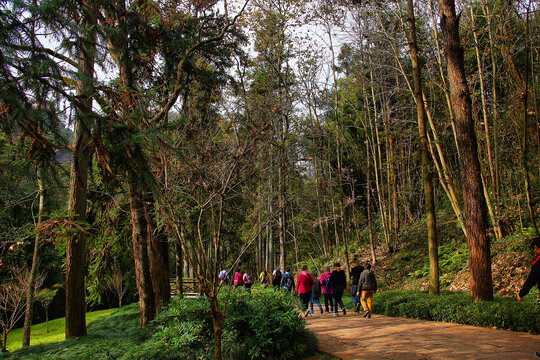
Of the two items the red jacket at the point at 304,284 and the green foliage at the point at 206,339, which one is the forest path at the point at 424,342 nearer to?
the green foliage at the point at 206,339

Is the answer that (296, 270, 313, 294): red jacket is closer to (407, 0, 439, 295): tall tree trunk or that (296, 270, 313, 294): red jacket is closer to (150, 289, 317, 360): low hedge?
(407, 0, 439, 295): tall tree trunk

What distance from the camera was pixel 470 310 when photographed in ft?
24.7

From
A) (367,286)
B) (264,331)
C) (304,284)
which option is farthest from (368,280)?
(264,331)

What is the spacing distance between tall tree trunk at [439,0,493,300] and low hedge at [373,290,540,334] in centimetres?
53

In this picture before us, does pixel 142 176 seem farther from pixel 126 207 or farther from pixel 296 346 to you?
pixel 126 207

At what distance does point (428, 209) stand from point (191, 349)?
24.5 feet

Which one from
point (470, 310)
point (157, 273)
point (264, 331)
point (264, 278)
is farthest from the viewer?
point (264, 278)

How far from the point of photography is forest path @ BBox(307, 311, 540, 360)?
541 centimetres

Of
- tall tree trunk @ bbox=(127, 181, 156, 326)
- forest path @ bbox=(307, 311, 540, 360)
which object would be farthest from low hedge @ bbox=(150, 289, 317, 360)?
tall tree trunk @ bbox=(127, 181, 156, 326)

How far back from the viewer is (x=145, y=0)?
9750 mm

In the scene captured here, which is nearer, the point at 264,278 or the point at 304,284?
the point at 304,284

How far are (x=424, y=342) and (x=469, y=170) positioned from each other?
426 centimetres

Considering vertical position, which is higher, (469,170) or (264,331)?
(469,170)

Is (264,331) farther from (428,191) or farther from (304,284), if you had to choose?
(428,191)
